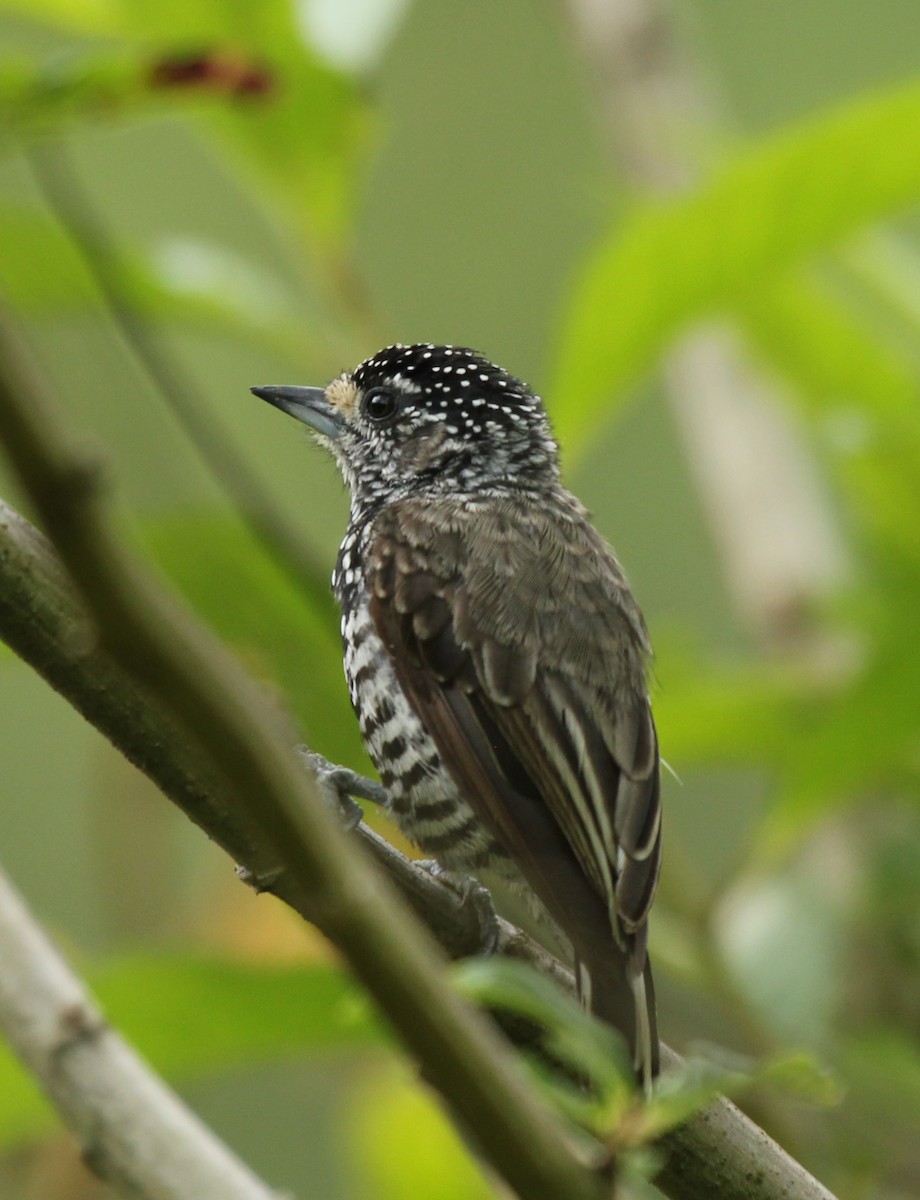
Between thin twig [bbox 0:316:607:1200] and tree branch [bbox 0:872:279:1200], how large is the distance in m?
1.14

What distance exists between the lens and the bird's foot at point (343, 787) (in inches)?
100

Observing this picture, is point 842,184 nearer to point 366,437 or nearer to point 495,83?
point 366,437

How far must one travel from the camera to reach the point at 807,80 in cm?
1062

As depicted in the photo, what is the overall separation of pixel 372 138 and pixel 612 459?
594 cm

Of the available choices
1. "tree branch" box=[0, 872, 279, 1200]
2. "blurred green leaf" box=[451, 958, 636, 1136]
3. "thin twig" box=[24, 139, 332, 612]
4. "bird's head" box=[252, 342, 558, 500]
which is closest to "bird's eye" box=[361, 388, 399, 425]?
"bird's head" box=[252, 342, 558, 500]

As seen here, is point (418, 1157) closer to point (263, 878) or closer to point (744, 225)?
point (744, 225)

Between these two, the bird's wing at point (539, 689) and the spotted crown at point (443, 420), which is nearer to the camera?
the bird's wing at point (539, 689)

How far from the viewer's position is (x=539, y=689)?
120 inches

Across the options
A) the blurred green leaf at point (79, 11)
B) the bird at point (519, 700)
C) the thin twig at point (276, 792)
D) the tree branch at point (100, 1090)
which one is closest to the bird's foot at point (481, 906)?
the bird at point (519, 700)

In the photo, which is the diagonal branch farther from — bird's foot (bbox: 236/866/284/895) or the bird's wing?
the bird's wing

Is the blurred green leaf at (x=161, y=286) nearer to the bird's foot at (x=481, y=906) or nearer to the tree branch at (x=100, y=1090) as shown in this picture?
the bird's foot at (x=481, y=906)

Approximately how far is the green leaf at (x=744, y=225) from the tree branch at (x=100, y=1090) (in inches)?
70.1

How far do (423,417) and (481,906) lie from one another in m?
1.78

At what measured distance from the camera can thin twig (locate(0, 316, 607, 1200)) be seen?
38.8 inches
